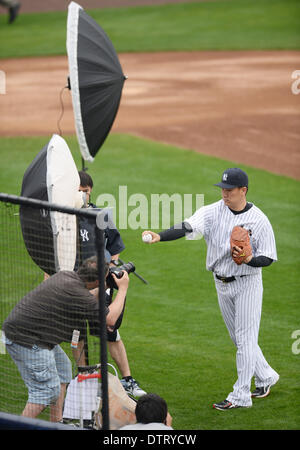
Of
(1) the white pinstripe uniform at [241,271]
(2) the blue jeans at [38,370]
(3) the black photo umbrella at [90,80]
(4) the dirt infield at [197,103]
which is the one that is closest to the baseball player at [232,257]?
(1) the white pinstripe uniform at [241,271]

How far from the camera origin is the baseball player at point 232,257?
5.99 m

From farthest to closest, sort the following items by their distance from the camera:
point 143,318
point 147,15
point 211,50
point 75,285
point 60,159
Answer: point 147,15 < point 211,50 < point 143,318 < point 60,159 < point 75,285

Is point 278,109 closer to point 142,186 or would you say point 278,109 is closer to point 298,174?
point 298,174

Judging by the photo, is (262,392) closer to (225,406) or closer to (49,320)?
(225,406)

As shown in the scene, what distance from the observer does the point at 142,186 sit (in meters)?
12.2

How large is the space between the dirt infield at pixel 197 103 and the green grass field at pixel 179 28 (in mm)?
1349

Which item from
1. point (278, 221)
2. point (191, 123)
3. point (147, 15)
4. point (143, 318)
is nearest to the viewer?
point (143, 318)

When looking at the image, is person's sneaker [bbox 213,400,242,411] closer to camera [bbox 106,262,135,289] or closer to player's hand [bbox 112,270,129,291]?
camera [bbox 106,262,135,289]

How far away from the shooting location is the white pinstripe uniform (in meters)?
6.00

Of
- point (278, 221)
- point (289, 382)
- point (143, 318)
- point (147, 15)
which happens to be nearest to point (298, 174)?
point (278, 221)

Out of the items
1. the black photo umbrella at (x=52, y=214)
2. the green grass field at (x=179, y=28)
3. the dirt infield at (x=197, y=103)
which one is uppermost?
the green grass field at (x=179, y=28)

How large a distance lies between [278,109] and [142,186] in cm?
603

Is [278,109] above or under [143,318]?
above

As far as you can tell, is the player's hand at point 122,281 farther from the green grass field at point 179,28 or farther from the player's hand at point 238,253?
the green grass field at point 179,28
